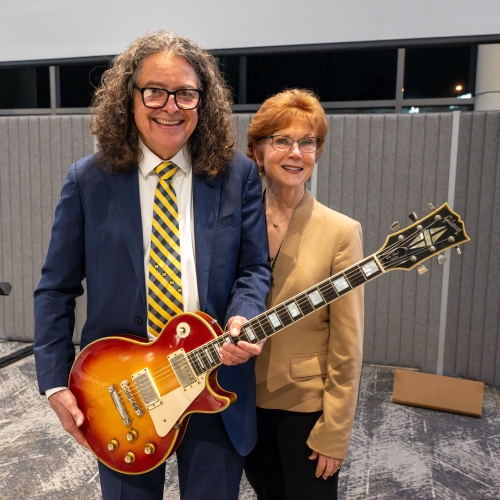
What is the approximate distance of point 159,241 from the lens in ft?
4.13

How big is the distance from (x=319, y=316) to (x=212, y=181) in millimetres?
463

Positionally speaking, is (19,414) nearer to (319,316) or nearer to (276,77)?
(319,316)

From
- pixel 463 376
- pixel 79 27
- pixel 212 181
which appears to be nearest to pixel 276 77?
pixel 79 27

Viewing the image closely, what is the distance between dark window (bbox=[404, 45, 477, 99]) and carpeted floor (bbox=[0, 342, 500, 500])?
2.43 meters

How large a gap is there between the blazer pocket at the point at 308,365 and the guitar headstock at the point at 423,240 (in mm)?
368

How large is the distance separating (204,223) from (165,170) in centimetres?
16

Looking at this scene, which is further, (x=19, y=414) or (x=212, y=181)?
(x=19, y=414)

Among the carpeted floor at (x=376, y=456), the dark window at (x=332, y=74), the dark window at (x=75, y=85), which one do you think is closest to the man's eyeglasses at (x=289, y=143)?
the carpeted floor at (x=376, y=456)

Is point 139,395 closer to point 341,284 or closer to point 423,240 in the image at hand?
point 341,284

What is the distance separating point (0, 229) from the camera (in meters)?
4.17

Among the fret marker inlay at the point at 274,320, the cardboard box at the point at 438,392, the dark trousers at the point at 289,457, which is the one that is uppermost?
the fret marker inlay at the point at 274,320

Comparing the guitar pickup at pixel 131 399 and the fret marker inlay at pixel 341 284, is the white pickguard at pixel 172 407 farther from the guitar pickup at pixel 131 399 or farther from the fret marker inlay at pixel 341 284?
the fret marker inlay at pixel 341 284

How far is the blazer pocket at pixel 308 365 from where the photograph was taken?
1409mm

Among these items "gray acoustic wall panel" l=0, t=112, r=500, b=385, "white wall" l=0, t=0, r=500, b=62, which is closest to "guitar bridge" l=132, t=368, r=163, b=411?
"white wall" l=0, t=0, r=500, b=62
